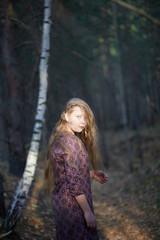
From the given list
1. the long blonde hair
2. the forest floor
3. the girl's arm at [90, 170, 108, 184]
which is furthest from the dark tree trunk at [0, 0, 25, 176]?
the girl's arm at [90, 170, 108, 184]

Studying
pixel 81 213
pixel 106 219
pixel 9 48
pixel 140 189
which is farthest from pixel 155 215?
pixel 9 48

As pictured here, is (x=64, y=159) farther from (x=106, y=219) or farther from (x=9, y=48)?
(x=9, y=48)

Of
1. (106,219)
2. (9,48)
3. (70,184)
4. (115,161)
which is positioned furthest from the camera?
(115,161)

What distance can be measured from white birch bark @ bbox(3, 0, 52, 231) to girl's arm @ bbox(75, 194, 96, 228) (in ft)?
6.23

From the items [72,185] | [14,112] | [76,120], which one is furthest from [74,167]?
[14,112]

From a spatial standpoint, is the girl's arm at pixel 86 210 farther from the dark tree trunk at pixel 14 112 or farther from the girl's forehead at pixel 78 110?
the dark tree trunk at pixel 14 112

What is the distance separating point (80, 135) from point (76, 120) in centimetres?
43

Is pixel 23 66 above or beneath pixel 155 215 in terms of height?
above

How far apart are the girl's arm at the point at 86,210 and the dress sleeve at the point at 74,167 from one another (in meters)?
0.05

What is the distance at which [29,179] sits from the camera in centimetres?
401

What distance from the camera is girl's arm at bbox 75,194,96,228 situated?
7.47 ft

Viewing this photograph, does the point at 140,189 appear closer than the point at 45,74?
No

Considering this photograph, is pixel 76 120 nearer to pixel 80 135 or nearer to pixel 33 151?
pixel 80 135

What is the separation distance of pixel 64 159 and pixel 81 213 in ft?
1.92
